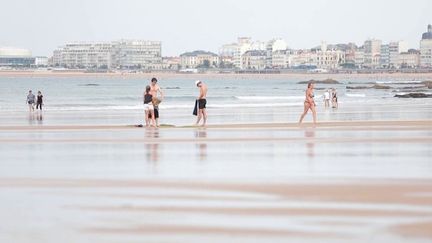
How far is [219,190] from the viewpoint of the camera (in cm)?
1066

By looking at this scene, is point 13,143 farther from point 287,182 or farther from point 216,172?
point 287,182

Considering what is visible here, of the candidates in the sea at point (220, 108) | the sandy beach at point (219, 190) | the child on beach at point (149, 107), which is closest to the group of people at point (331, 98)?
the sea at point (220, 108)

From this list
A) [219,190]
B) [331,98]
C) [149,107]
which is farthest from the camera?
[331,98]

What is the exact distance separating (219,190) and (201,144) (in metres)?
7.13

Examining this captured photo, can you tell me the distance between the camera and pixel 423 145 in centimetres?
1675

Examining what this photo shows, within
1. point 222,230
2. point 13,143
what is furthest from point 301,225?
point 13,143

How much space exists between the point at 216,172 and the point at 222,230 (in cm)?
436

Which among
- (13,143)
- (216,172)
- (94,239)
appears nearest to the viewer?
(94,239)

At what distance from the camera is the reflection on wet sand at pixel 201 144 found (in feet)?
49.4

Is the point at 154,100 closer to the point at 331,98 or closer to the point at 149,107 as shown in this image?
the point at 149,107

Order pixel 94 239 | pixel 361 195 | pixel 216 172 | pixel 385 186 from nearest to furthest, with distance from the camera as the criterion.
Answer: pixel 94 239
pixel 361 195
pixel 385 186
pixel 216 172

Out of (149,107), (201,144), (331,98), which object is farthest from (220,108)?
(201,144)

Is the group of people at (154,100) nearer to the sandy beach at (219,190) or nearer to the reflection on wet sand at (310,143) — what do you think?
the reflection on wet sand at (310,143)

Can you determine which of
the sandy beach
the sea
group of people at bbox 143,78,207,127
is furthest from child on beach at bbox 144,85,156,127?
the sandy beach
